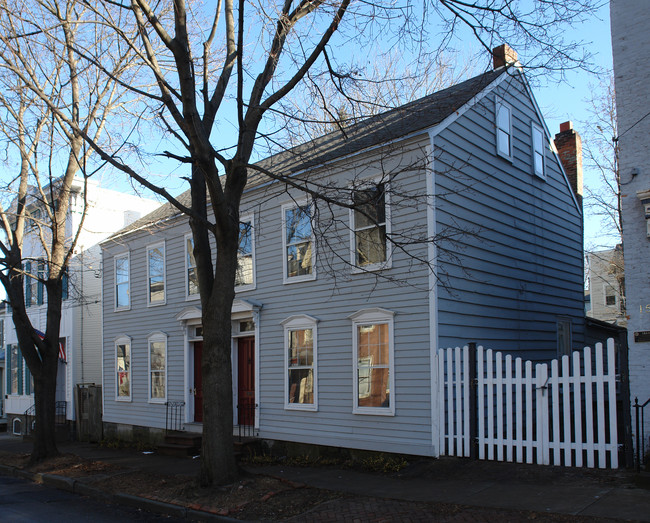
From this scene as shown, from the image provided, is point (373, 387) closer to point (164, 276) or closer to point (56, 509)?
point (56, 509)

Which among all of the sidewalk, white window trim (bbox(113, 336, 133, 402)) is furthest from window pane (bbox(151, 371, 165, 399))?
the sidewalk

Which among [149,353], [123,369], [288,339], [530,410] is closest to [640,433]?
[530,410]

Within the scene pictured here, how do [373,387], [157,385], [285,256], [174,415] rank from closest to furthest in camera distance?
[373,387], [285,256], [174,415], [157,385]

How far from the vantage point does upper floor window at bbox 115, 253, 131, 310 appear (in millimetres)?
19391

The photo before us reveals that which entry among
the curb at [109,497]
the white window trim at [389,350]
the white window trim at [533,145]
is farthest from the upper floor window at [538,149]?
the curb at [109,497]

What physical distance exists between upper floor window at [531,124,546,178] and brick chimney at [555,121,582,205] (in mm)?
2653

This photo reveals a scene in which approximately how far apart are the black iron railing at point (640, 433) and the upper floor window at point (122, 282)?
49.6ft

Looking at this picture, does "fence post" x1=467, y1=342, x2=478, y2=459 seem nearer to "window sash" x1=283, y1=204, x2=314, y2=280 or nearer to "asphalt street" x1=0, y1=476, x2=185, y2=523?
"window sash" x1=283, y1=204, x2=314, y2=280

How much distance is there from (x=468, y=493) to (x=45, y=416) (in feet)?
34.6

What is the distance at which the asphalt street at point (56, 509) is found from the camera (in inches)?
345

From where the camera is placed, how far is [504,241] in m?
13.1

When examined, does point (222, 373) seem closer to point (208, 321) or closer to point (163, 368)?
point (208, 321)

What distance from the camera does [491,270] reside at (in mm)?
12383

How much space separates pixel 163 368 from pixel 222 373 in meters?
9.01
